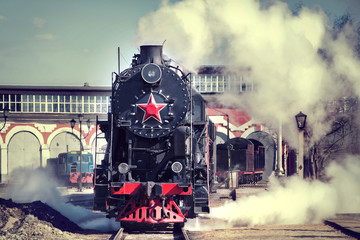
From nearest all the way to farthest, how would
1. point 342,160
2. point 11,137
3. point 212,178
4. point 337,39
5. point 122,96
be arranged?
point 122,96, point 212,178, point 337,39, point 342,160, point 11,137

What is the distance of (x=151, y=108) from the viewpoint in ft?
41.9

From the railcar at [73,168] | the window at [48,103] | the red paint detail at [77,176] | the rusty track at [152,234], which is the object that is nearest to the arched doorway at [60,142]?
the railcar at [73,168]

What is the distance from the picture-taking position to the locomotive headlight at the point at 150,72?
12719mm

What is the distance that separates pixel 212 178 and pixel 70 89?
3263cm

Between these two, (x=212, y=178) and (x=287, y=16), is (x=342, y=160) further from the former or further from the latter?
(x=212, y=178)

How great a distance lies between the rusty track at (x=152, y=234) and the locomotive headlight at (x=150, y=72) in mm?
3636

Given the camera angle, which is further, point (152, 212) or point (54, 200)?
point (54, 200)

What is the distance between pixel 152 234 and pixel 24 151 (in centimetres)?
3207

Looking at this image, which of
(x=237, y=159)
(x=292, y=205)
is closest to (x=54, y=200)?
(x=292, y=205)

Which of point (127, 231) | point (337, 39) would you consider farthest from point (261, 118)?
point (127, 231)

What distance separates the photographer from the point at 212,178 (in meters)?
14.5

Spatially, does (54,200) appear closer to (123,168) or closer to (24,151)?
(123,168)

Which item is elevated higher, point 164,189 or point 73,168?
point 164,189

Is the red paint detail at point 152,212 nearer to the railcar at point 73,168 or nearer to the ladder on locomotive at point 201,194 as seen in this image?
the ladder on locomotive at point 201,194
